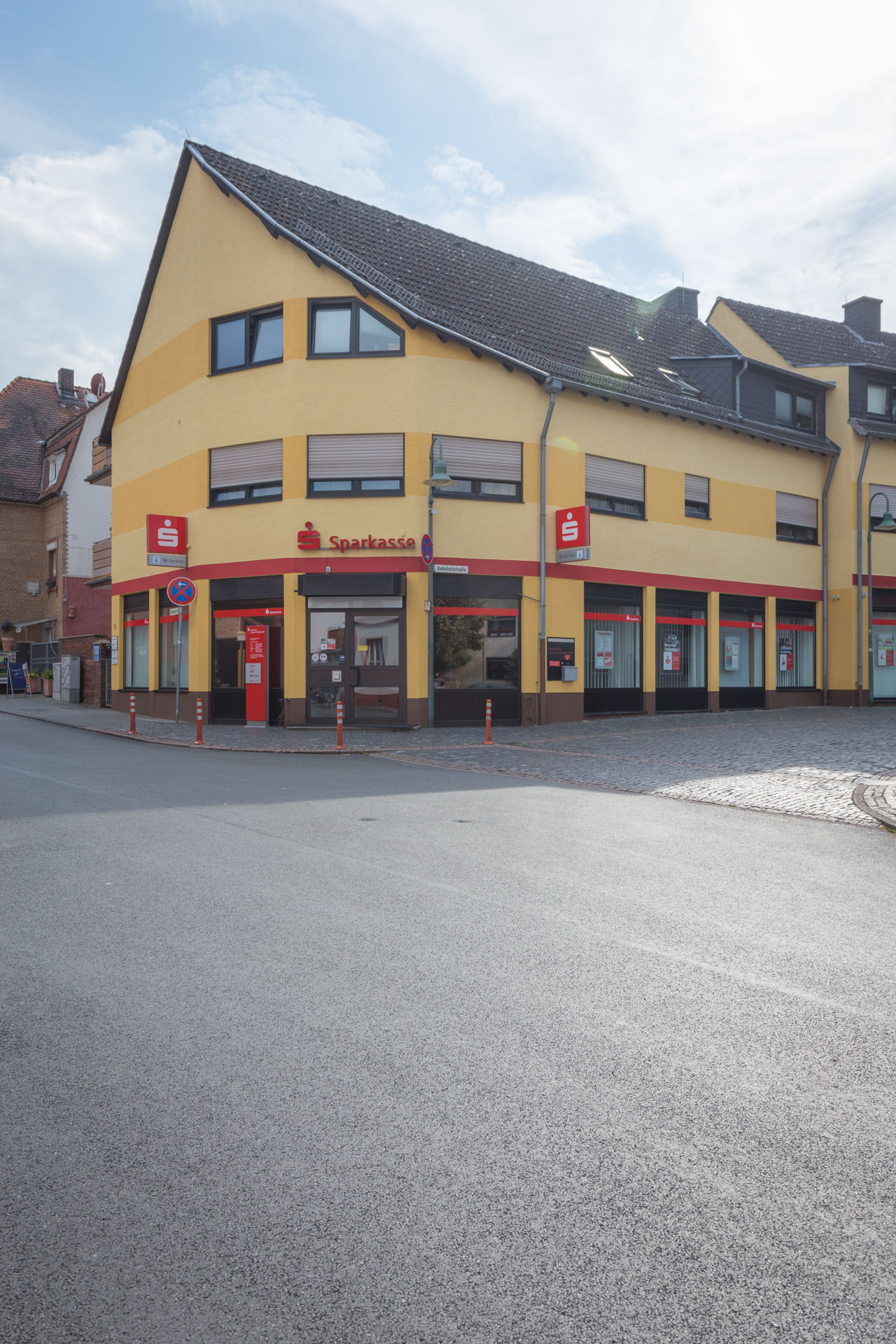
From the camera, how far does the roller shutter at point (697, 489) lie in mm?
24469

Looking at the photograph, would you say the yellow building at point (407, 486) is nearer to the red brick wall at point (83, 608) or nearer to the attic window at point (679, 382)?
the attic window at point (679, 382)

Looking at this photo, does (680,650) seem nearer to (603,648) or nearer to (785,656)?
(603,648)

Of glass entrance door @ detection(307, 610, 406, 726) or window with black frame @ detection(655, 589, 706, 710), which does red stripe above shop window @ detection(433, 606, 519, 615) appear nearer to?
glass entrance door @ detection(307, 610, 406, 726)

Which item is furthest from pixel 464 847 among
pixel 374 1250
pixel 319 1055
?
pixel 374 1250

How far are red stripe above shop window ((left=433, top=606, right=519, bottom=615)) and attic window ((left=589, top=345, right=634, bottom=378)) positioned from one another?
22.2 ft

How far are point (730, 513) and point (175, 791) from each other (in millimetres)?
19122

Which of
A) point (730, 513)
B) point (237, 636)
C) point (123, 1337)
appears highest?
point (730, 513)

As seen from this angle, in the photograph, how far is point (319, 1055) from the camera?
345 cm

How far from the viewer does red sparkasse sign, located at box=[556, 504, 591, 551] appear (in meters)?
20.4

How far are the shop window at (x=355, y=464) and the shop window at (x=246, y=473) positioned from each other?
31.6 inches

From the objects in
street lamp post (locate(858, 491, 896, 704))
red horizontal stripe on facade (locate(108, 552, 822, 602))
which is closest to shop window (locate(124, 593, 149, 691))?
red horizontal stripe on facade (locate(108, 552, 822, 602))

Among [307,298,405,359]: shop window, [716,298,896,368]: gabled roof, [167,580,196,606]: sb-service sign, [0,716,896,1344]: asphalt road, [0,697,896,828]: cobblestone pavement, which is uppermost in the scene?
[716,298,896,368]: gabled roof

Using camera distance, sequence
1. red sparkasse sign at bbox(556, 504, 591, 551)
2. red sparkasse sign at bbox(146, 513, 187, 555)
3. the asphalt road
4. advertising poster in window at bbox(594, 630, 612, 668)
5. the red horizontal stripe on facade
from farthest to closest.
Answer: advertising poster in window at bbox(594, 630, 612, 668) < red sparkasse sign at bbox(146, 513, 187, 555) < red sparkasse sign at bbox(556, 504, 591, 551) < the red horizontal stripe on facade < the asphalt road

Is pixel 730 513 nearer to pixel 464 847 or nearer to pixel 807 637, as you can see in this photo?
pixel 807 637
